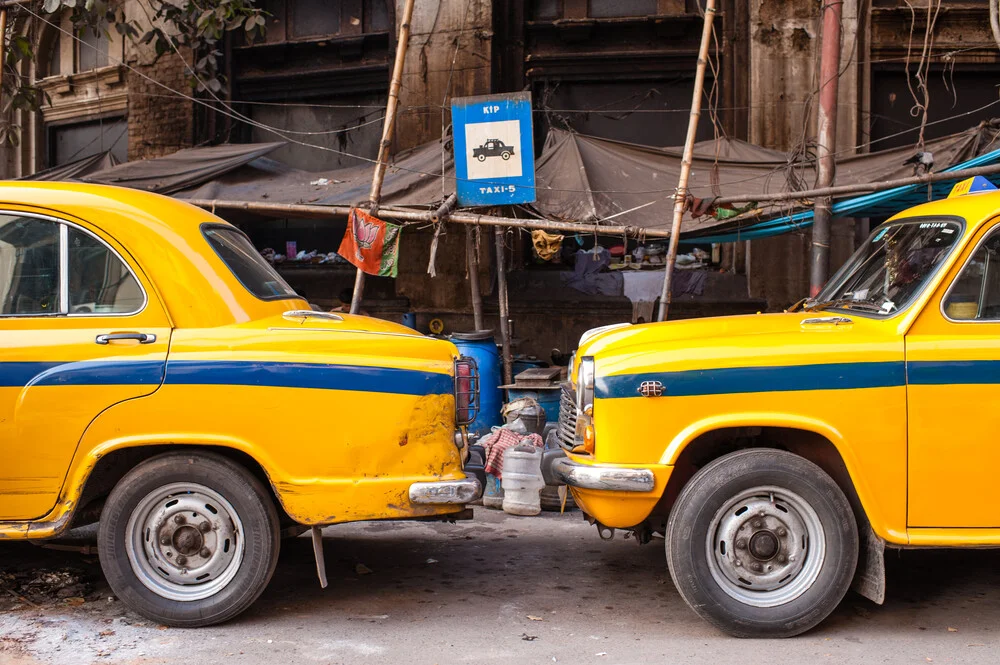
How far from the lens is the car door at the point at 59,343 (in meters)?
4.43

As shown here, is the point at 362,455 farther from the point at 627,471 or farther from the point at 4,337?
the point at 4,337

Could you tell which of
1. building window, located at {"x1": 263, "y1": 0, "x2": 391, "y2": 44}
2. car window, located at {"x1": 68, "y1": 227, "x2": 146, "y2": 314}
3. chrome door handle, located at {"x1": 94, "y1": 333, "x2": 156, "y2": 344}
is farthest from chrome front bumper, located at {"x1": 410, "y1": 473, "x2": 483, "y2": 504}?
building window, located at {"x1": 263, "y1": 0, "x2": 391, "y2": 44}

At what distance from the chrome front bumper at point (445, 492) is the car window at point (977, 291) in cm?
235

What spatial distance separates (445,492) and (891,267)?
99.0 inches

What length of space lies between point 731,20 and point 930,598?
789 cm

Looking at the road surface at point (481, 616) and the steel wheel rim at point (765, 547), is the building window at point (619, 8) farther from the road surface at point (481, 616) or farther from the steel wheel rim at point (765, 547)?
the steel wheel rim at point (765, 547)

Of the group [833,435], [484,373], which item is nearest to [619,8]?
[484,373]

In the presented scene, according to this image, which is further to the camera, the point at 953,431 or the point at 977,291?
the point at 977,291

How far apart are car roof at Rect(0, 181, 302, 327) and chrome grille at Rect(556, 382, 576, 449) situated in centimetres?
167

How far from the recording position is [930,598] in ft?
16.4

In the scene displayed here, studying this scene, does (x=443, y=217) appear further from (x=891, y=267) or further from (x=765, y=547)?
(x=765, y=547)

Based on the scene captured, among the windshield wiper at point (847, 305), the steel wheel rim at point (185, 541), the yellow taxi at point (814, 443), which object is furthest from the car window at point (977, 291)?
the steel wheel rim at point (185, 541)

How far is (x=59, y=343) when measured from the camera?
14.7ft

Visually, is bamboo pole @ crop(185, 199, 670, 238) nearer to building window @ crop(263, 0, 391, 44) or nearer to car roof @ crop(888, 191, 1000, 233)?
car roof @ crop(888, 191, 1000, 233)
